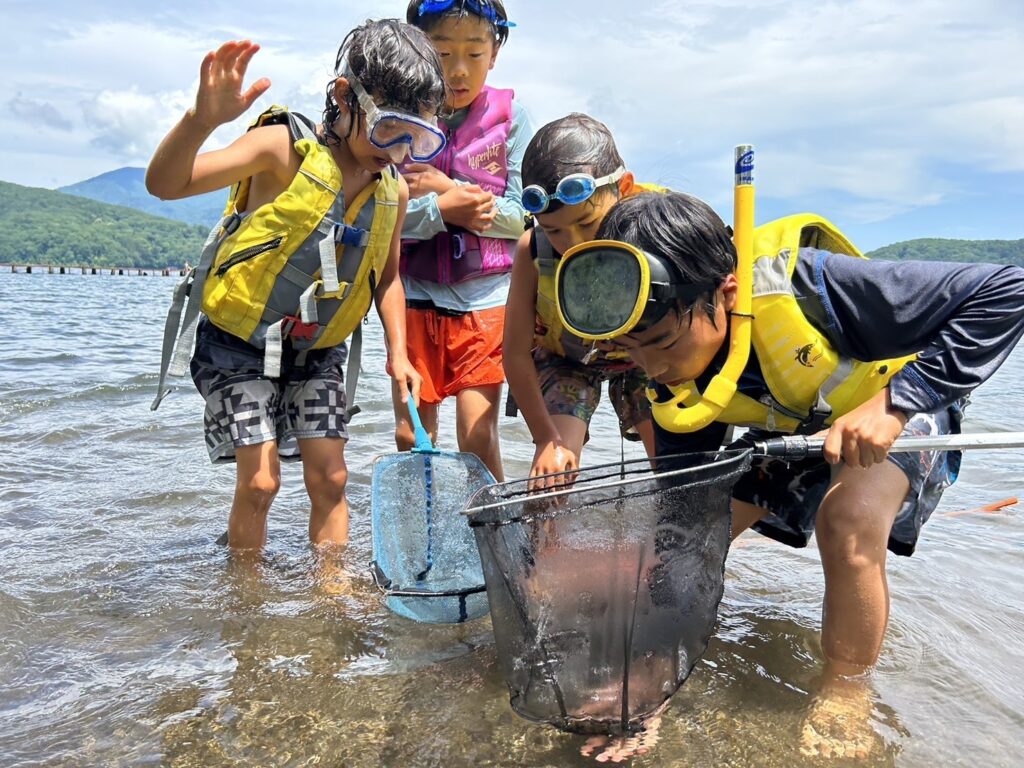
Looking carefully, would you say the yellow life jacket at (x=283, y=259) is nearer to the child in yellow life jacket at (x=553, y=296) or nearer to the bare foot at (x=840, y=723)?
the child in yellow life jacket at (x=553, y=296)

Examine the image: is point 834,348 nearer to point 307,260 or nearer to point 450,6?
point 307,260

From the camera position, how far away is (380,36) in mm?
3393

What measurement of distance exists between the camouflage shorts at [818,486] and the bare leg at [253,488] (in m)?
1.90

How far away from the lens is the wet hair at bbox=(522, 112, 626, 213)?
3271 millimetres

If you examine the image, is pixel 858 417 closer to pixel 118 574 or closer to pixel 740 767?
pixel 740 767

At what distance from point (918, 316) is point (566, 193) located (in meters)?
1.31

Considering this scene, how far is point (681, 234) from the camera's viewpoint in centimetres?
241

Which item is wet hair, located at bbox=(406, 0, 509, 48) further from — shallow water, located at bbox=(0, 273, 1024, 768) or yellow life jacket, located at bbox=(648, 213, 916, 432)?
shallow water, located at bbox=(0, 273, 1024, 768)

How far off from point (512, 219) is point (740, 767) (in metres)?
2.78

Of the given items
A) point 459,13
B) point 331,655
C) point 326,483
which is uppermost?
point 459,13

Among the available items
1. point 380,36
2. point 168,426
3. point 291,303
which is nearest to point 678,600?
point 291,303

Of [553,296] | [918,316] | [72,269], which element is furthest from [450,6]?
[72,269]

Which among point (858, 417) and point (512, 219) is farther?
point (512, 219)

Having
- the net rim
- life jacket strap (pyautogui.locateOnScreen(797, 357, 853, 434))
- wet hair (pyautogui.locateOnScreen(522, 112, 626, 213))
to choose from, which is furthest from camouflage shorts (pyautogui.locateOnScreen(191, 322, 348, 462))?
life jacket strap (pyautogui.locateOnScreen(797, 357, 853, 434))
